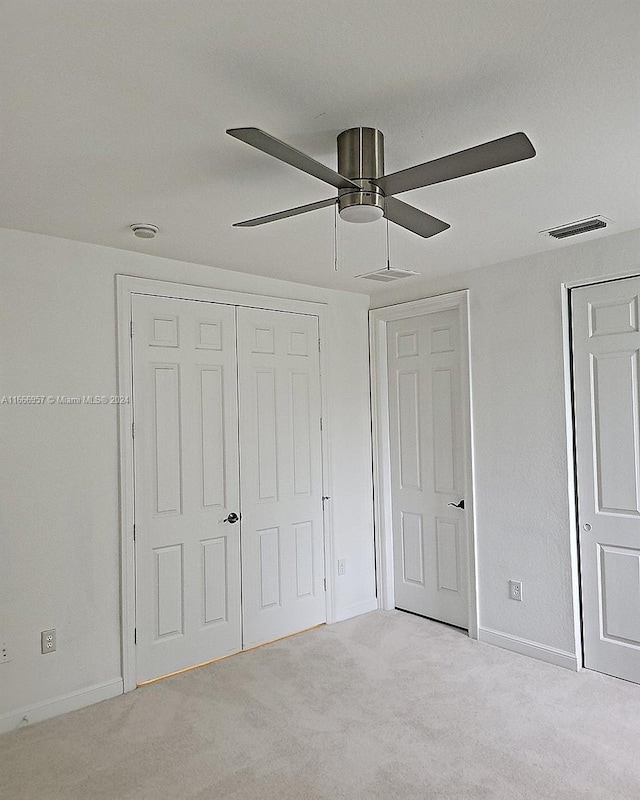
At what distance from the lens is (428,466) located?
4500 millimetres

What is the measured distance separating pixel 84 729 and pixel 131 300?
2.23 m

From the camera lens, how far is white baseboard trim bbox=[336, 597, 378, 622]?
451 cm

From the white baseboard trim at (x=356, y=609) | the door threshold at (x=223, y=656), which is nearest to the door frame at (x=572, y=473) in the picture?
the white baseboard trim at (x=356, y=609)

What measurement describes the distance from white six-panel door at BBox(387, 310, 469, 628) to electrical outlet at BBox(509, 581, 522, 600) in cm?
41

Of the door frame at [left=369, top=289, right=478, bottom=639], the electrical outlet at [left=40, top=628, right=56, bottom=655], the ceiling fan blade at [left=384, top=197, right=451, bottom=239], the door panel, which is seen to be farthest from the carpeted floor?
the ceiling fan blade at [left=384, top=197, right=451, bottom=239]

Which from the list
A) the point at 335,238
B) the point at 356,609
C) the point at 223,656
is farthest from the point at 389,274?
the point at 356,609

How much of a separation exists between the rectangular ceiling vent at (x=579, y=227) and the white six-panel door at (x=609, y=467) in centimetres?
37

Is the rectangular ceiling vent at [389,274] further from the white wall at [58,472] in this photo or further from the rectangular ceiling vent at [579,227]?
the white wall at [58,472]

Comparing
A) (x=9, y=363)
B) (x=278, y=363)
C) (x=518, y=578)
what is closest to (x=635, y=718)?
(x=518, y=578)

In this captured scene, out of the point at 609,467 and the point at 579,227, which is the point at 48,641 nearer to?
the point at 609,467

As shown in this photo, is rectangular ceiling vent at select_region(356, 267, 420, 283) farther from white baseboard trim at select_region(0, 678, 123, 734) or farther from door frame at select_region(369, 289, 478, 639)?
white baseboard trim at select_region(0, 678, 123, 734)

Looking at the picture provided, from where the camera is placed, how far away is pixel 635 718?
2973 mm

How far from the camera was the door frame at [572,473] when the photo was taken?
355 cm

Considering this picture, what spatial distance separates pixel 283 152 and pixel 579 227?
2134 millimetres
